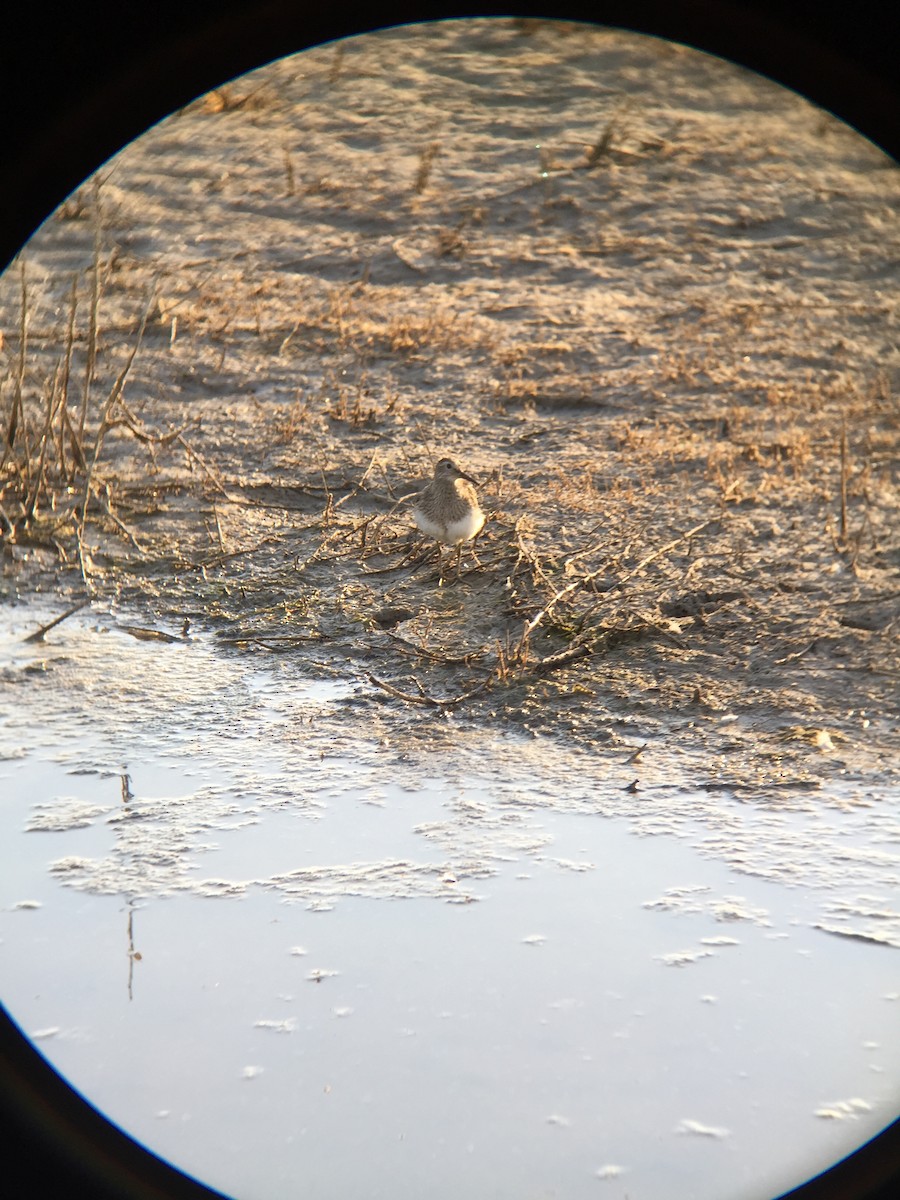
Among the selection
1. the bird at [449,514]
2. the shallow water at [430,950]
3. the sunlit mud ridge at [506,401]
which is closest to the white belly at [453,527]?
the bird at [449,514]

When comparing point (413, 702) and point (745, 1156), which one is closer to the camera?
point (745, 1156)

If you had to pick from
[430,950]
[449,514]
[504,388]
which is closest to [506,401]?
[504,388]

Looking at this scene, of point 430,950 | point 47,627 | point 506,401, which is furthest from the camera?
point 506,401

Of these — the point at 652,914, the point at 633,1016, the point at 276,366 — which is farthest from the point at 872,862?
the point at 276,366

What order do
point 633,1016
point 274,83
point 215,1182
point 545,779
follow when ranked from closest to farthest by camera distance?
point 215,1182
point 633,1016
point 545,779
point 274,83

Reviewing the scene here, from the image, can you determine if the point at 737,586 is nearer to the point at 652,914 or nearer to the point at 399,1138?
the point at 652,914

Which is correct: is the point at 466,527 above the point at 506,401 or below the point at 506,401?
below

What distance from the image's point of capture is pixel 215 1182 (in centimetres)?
227

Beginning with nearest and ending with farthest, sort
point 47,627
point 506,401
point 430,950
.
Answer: point 430,950 → point 47,627 → point 506,401

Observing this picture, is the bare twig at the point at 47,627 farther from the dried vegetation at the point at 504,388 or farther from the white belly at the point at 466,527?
the white belly at the point at 466,527

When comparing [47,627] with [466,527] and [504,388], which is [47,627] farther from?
[504,388]

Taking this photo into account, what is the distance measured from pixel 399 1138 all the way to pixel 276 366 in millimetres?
5166

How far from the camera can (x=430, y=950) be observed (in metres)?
2.97

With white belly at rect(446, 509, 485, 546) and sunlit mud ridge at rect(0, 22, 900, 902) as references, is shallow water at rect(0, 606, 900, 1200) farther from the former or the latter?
white belly at rect(446, 509, 485, 546)
